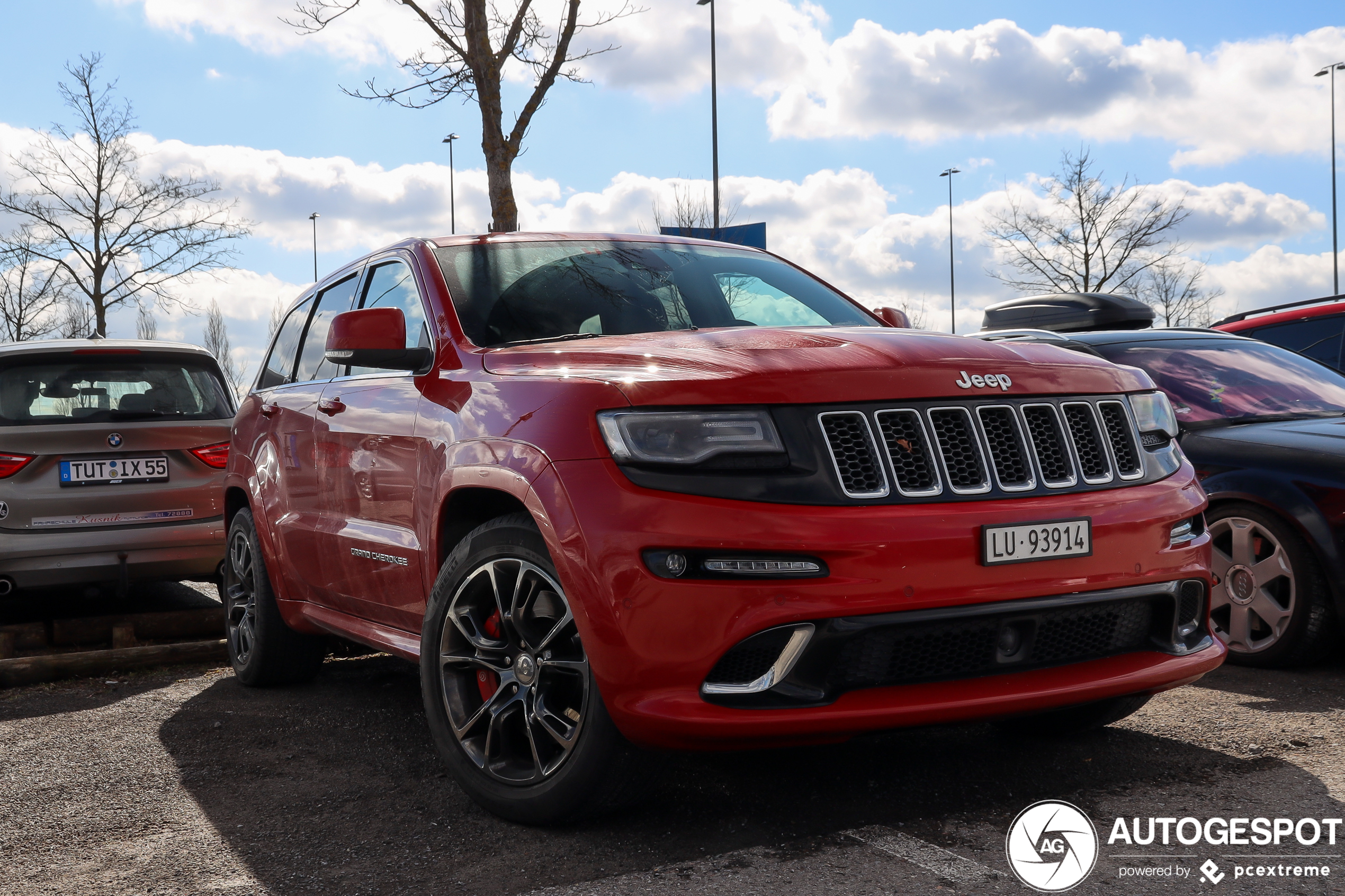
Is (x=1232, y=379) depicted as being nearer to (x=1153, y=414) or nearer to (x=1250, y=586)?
(x=1250, y=586)

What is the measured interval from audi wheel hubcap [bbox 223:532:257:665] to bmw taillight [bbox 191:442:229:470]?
1464mm

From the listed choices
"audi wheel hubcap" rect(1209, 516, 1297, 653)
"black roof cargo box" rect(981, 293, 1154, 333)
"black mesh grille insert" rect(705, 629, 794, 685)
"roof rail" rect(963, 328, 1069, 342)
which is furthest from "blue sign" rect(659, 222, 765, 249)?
"black mesh grille insert" rect(705, 629, 794, 685)

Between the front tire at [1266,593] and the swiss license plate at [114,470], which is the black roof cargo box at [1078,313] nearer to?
the front tire at [1266,593]

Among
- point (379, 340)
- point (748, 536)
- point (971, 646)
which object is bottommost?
point (971, 646)

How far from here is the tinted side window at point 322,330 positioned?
201 inches

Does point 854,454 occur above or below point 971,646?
above

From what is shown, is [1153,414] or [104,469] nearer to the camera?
[1153,414]

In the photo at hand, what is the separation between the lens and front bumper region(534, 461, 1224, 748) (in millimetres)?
2936

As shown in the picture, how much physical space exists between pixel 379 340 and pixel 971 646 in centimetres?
212

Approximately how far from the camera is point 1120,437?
3.56m

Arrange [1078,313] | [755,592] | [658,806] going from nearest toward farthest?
[755,592] → [658,806] → [1078,313]

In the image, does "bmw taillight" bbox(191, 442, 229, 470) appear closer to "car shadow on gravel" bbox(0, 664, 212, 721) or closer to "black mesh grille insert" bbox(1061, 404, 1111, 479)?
"car shadow on gravel" bbox(0, 664, 212, 721)

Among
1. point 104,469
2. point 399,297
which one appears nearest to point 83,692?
point 104,469

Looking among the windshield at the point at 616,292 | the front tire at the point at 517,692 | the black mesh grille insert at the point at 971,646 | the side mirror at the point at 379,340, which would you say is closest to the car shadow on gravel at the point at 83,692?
the side mirror at the point at 379,340
